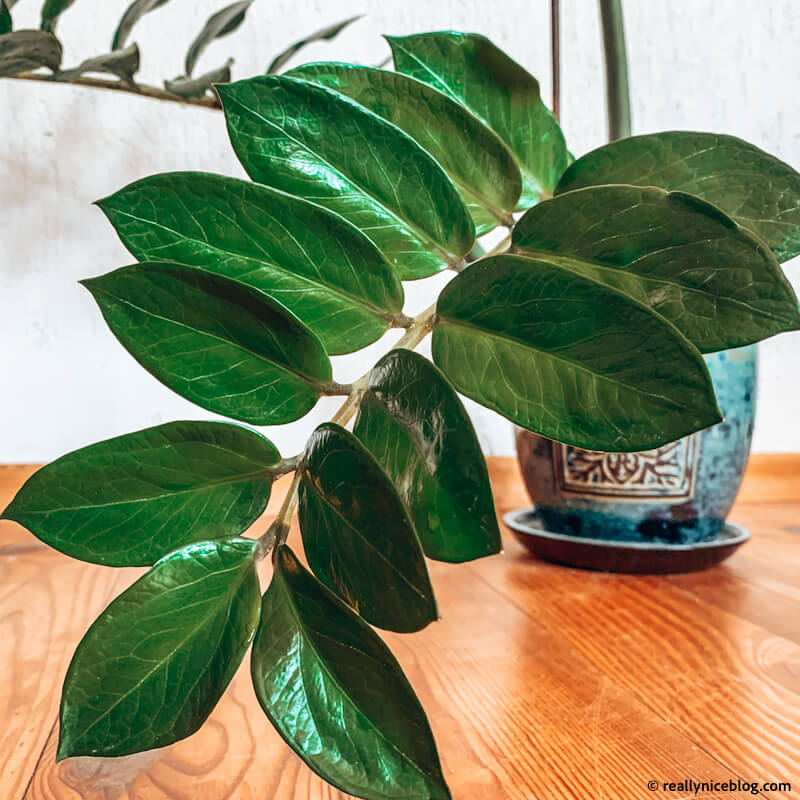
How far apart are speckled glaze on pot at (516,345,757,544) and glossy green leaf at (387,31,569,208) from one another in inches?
10.4

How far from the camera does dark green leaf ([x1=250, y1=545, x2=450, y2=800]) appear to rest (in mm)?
179

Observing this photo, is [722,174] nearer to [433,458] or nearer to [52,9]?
[433,458]

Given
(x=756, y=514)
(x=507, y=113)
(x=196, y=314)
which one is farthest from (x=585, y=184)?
(x=756, y=514)

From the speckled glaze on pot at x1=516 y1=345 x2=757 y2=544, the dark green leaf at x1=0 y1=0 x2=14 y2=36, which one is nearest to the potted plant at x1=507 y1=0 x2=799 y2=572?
the speckled glaze on pot at x1=516 y1=345 x2=757 y2=544

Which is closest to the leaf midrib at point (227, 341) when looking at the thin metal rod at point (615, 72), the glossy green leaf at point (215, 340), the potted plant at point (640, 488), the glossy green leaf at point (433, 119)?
the glossy green leaf at point (215, 340)

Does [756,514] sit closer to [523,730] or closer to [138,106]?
[523,730]

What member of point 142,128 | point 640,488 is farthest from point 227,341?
point 142,128

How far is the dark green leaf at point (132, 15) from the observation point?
2.07ft

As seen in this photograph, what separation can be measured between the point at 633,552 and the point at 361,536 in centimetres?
46

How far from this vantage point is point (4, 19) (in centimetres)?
59

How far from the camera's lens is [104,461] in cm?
22

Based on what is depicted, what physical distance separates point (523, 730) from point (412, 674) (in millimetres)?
85

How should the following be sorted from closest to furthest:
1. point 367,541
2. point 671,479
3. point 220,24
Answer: point 367,541
point 671,479
point 220,24

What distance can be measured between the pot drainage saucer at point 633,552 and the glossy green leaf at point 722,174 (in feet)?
1.14
